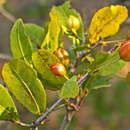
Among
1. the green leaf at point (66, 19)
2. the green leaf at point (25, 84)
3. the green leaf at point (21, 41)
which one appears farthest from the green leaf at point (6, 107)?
the green leaf at point (66, 19)

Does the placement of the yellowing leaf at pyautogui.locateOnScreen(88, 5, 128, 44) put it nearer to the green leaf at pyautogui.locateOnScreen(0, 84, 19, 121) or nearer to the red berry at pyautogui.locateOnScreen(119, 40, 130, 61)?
the red berry at pyautogui.locateOnScreen(119, 40, 130, 61)

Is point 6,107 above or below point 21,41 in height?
below

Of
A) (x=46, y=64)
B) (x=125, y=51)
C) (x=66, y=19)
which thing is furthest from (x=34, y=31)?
(x=125, y=51)

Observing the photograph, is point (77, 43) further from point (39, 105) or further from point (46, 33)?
point (39, 105)

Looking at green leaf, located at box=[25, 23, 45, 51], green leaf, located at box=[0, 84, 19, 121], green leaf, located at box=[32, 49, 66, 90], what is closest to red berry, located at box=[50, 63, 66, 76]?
green leaf, located at box=[32, 49, 66, 90]

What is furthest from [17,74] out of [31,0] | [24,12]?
[31,0]

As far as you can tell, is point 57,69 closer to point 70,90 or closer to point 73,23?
point 70,90
